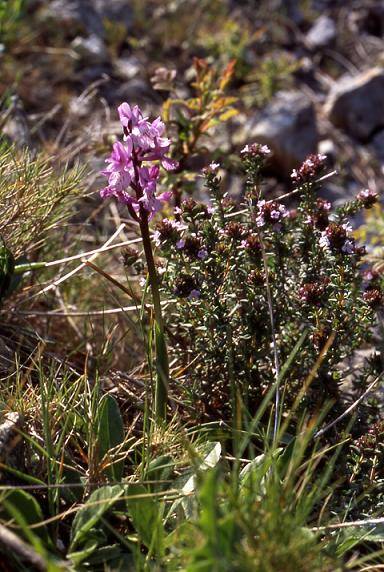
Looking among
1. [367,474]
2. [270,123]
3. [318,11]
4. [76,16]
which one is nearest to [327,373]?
[367,474]

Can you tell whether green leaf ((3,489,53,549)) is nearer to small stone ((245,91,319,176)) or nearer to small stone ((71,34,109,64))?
small stone ((245,91,319,176))

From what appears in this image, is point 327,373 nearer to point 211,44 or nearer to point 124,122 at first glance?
point 124,122

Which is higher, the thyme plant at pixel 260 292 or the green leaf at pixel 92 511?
the thyme plant at pixel 260 292

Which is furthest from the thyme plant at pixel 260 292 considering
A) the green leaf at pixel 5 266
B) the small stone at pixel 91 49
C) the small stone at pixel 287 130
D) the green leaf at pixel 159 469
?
the small stone at pixel 91 49

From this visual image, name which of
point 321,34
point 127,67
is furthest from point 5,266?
point 321,34

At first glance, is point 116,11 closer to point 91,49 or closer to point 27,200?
point 91,49

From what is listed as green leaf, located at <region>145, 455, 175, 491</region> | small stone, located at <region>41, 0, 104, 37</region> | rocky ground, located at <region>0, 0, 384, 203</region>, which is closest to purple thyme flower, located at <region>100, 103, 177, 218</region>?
green leaf, located at <region>145, 455, 175, 491</region>

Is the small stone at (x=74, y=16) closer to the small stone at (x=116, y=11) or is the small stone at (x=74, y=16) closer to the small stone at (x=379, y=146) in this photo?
the small stone at (x=116, y=11)
